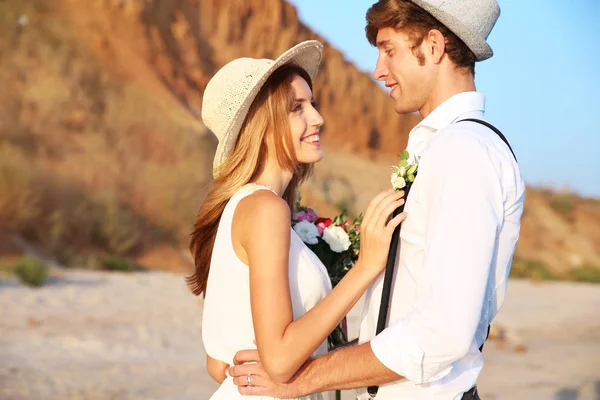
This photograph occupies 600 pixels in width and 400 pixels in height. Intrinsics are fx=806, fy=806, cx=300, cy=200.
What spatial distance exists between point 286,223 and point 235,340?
0.49 meters

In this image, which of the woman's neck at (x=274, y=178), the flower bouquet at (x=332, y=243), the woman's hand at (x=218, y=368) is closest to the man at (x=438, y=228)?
the woman's hand at (x=218, y=368)

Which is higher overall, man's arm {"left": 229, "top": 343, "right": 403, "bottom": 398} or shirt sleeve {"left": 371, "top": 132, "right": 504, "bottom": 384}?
shirt sleeve {"left": 371, "top": 132, "right": 504, "bottom": 384}

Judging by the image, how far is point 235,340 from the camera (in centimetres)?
286

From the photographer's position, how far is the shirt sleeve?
2131 mm

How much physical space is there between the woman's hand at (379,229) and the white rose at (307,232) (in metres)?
0.80

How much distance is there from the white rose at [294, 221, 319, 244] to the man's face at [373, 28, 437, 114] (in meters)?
0.79

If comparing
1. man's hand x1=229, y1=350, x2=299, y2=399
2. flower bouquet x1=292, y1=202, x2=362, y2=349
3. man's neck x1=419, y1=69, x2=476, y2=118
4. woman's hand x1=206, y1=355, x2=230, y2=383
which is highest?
man's neck x1=419, y1=69, x2=476, y2=118

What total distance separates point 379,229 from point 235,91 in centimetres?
90

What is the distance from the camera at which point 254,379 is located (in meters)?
2.64

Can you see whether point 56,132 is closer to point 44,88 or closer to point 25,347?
point 44,88

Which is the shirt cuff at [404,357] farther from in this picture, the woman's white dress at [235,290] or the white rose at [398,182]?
the woman's white dress at [235,290]

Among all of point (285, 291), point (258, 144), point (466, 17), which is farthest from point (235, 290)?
point (466, 17)

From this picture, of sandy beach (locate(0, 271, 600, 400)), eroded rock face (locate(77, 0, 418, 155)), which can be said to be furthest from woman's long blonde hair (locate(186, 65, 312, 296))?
eroded rock face (locate(77, 0, 418, 155))

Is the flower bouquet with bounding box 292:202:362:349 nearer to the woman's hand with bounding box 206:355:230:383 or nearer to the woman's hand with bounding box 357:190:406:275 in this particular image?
the woman's hand with bounding box 206:355:230:383
